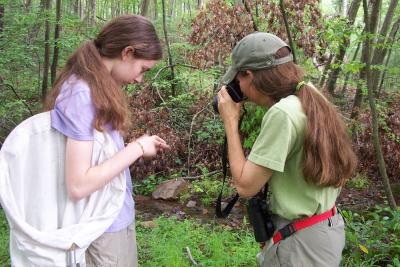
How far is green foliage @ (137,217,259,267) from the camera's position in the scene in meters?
3.65

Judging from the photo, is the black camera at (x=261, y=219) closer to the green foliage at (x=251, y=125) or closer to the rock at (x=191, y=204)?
the green foliage at (x=251, y=125)

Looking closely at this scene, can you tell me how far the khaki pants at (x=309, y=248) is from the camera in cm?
175

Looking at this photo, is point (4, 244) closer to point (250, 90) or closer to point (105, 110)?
point (105, 110)

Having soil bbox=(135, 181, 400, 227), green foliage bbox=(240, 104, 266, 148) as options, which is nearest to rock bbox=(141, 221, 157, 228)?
soil bbox=(135, 181, 400, 227)

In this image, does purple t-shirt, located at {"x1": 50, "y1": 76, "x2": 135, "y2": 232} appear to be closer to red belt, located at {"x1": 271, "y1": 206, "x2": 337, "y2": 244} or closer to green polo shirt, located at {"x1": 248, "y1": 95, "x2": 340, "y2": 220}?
green polo shirt, located at {"x1": 248, "y1": 95, "x2": 340, "y2": 220}

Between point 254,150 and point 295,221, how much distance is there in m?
0.38

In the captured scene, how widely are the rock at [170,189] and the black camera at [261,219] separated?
4.23 m

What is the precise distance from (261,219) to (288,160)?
336mm

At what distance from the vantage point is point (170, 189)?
6180 millimetres

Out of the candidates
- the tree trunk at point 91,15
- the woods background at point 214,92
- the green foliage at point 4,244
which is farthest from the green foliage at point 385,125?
the tree trunk at point 91,15

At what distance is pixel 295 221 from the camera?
5.80 ft

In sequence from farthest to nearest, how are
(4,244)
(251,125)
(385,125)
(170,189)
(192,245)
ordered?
(385,125)
(170,189)
(251,125)
(192,245)
(4,244)

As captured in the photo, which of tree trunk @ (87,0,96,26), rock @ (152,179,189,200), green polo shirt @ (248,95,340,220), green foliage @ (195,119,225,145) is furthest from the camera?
tree trunk @ (87,0,96,26)

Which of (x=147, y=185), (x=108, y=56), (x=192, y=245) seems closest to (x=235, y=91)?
(x=108, y=56)
